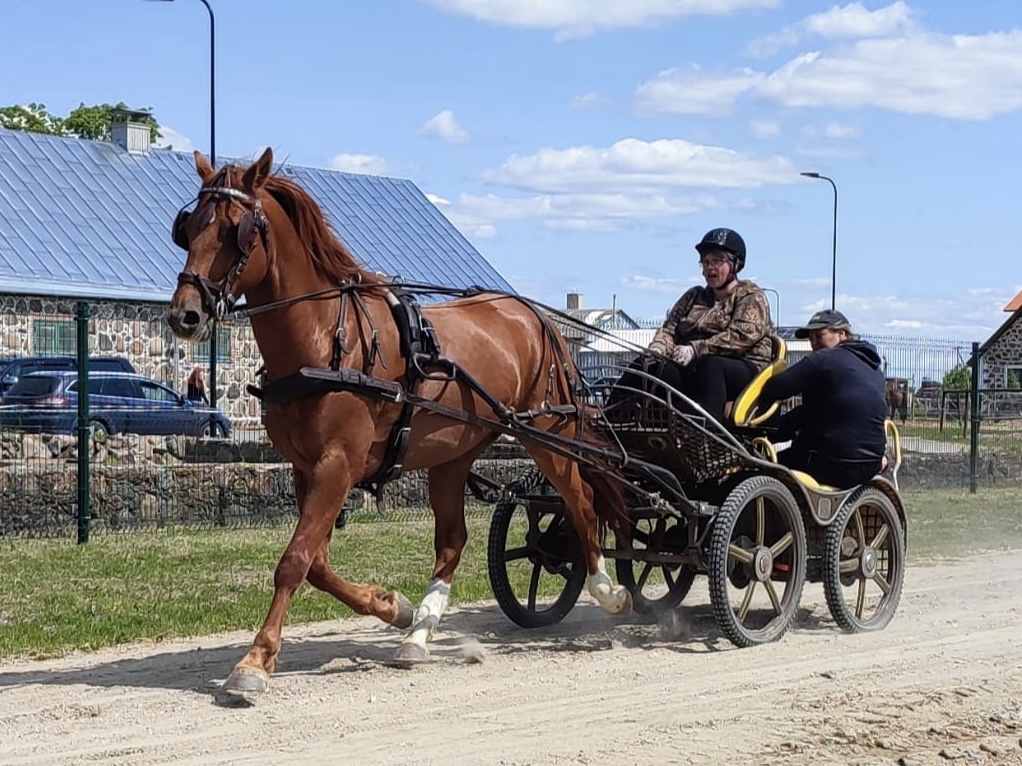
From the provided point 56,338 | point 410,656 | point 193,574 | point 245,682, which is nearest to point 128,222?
point 56,338

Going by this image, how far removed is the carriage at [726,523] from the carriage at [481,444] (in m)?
0.01

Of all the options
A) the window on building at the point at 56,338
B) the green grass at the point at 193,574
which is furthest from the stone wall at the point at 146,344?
the green grass at the point at 193,574

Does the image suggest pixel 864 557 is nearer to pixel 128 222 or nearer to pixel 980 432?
pixel 980 432

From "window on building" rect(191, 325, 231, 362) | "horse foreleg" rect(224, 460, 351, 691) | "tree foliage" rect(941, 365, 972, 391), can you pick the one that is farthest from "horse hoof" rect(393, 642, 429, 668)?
"window on building" rect(191, 325, 231, 362)

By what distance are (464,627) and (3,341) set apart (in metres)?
16.7

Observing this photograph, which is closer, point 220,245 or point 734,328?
point 220,245

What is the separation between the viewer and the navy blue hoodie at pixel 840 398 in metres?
8.93

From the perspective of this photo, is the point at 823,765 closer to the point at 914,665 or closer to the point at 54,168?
the point at 914,665

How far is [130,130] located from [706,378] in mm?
28929

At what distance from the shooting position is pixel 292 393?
7188mm

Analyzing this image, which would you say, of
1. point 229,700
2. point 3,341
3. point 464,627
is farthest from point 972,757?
point 3,341

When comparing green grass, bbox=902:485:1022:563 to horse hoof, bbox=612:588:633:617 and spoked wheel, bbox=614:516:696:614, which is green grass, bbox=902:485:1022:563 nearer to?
spoked wheel, bbox=614:516:696:614

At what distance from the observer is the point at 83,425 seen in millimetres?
13648

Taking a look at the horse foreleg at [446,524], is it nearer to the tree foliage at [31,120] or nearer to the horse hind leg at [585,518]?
the horse hind leg at [585,518]
